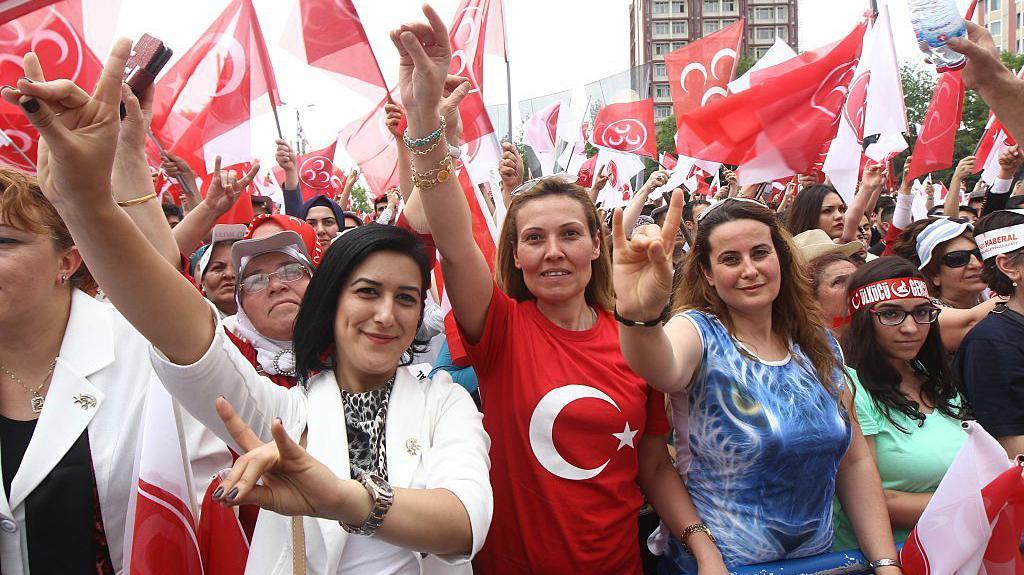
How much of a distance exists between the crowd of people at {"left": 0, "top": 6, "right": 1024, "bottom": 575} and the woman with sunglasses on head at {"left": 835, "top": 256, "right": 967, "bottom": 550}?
0.01m

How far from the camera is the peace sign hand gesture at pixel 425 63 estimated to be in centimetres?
201

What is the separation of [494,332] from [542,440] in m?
0.38

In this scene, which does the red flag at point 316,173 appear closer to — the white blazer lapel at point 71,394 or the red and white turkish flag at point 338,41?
the red and white turkish flag at point 338,41

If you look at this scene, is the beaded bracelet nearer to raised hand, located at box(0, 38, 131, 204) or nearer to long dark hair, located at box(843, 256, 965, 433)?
raised hand, located at box(0, 38, 131, 204)

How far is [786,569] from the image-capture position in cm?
226

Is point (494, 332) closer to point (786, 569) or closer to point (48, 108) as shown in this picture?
point (786, 569)

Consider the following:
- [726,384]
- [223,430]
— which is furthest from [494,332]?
[223,430]

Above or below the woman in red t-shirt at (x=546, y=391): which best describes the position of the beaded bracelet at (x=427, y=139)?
above

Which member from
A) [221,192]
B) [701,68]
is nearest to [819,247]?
[221,192]

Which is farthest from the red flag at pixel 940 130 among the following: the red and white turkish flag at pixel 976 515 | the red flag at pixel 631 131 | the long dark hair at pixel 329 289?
the long dark hair at pixel 329 289

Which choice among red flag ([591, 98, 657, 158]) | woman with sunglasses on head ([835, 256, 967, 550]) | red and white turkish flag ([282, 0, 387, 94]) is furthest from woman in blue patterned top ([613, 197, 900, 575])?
red flag ([591, 98, 657, 158])

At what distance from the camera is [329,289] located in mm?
1959

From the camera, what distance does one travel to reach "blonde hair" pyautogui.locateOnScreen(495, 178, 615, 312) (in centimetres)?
259

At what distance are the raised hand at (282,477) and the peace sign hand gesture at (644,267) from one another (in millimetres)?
937
